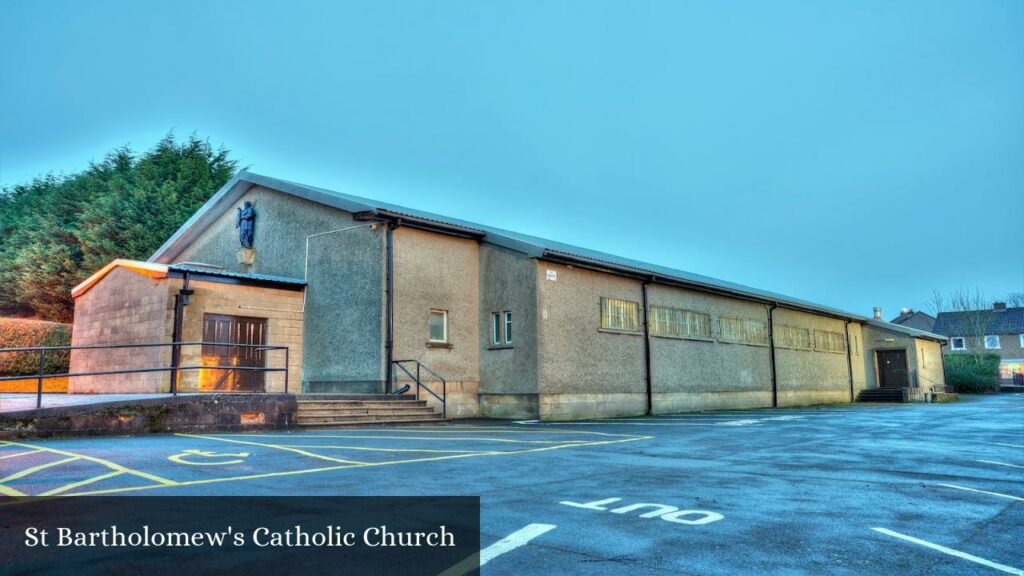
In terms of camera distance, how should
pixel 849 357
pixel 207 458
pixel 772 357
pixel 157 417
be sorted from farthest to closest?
pixel 849 357
pixel 772 357
pixel 157 417
pixel 207 458

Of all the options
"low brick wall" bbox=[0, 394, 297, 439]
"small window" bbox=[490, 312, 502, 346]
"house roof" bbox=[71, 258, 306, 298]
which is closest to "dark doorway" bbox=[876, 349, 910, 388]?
"small window" bbox=[490, 312, 502, 346]

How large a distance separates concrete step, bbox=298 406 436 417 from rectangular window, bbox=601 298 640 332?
5.64 m

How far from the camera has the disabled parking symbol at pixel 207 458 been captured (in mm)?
8169

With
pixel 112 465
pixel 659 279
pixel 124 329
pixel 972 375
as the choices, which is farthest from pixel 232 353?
pixel 972 375

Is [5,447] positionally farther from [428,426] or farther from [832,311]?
[832,311]

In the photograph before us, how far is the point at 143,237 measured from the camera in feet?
102

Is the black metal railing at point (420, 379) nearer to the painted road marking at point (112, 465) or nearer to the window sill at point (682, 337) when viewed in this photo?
the window sill at point (682, 337)

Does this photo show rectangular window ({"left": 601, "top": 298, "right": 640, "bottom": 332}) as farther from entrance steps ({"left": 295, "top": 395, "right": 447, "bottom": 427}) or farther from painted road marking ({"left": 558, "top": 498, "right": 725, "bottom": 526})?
painted road marking ({"left": 558, "top": 498, "right": 725, "bottom": 526})

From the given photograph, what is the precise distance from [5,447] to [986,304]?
7357 cm

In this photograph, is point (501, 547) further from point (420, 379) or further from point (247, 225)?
point (247, 225)

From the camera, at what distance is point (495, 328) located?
17.9 metres

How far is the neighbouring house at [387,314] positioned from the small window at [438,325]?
0.12 feet

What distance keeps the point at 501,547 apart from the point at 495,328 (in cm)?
1349

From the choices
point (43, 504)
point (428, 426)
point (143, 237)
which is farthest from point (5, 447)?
point (143, 237)
